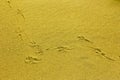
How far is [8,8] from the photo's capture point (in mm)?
2057

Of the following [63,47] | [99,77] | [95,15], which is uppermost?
[95,15]

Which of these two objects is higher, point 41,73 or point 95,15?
point 95,15

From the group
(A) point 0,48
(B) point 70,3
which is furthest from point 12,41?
(B) point 70,3

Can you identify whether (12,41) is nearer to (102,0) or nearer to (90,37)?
(90,37)

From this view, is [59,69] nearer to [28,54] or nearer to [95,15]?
[28,54]

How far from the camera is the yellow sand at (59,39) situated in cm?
146

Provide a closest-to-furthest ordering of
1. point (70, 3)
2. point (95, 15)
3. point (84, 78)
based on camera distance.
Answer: point (84, 78) < point (95, 15) < point (70, 3)

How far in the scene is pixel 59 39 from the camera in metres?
1.71

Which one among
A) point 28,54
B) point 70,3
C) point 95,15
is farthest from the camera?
point 70,3

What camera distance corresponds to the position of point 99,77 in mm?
1406

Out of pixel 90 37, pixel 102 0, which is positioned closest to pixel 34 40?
pixel 90 37

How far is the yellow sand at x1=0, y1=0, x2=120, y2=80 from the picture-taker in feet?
4.77

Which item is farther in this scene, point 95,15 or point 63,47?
point 95,15

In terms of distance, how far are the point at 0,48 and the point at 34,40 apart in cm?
28
